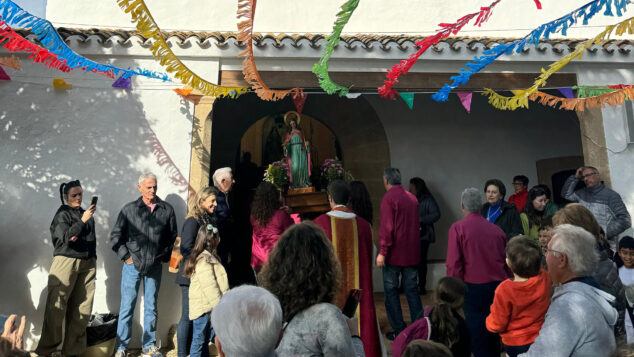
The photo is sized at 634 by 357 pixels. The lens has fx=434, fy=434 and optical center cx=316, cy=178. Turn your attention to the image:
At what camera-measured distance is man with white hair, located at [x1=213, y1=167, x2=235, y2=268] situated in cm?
419

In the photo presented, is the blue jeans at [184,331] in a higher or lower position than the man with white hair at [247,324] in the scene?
lower

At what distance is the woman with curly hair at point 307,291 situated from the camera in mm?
1731

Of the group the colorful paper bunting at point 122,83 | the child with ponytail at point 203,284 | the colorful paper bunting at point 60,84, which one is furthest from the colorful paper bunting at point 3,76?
the child with ponytail at point 203,284

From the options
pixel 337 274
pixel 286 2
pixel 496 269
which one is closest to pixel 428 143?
pixel 286 2

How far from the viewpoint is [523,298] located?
2.62 meters

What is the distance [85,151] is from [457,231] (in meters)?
4.30

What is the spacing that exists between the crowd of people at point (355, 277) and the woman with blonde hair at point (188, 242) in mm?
12

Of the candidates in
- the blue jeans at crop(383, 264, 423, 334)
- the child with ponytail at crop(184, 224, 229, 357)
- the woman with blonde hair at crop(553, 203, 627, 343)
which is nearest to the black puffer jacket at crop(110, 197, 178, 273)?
the child with ponytail at crop(184, 224, 229, 357)

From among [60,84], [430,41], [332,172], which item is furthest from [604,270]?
[60,84]

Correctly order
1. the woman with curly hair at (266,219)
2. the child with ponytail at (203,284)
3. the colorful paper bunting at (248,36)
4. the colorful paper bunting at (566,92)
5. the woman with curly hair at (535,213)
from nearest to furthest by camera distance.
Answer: the colorful paper bunting at (248,36)
the child with ponytail at (203,284)
the woman with curly hair at (266,219)
the woman with curly hair at (535,213)
the colorful paper bunting at (566,92)

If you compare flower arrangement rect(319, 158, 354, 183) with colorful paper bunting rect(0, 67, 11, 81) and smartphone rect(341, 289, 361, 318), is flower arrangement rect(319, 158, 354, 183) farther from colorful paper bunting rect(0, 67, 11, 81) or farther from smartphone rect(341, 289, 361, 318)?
smartphone rect(341, 289, 361, 318)

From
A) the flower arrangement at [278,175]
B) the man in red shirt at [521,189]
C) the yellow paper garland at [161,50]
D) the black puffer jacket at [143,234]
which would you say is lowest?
the black puffer jacket at [143,234]

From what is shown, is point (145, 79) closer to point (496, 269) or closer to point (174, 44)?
point (174, 44)

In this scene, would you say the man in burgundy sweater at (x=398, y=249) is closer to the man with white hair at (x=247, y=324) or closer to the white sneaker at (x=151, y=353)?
the white sneaker at (x=151, y=353)
